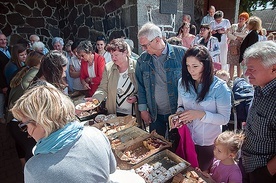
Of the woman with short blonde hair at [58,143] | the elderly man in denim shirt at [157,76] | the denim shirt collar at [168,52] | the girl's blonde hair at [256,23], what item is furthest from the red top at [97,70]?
the girl's blonde hair at [256,23]

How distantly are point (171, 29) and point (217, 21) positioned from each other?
169 cm

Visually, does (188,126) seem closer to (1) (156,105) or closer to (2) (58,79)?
(1) (156,105)

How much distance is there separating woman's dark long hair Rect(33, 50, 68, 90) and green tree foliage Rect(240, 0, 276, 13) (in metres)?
13.6

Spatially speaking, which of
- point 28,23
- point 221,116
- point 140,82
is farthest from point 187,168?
point 28,23

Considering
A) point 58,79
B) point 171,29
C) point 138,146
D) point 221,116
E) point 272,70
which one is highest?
point 171,29

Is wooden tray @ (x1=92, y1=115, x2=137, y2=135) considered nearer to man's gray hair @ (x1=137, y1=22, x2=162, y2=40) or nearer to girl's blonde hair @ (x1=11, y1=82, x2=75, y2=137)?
man's gray hair @ (x1=137, y1=22, x2=162, y2=40)

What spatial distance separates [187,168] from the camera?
5.54 ft

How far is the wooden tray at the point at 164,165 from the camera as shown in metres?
1.60

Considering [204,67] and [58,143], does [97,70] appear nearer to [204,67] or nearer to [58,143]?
[204,67]

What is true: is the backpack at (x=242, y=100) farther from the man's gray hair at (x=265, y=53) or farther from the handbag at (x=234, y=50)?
the handbag at (x=234, y=50)

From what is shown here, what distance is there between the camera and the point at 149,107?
2584 mm

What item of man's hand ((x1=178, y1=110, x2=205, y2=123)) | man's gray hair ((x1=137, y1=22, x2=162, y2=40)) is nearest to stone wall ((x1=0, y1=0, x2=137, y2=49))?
man's gray hair ((x1=137, y1=22, x2=162, y2=40))

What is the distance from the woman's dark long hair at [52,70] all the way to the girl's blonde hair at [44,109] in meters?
0.99

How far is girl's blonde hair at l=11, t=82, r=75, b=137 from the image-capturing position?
3.69 ft
